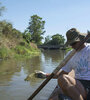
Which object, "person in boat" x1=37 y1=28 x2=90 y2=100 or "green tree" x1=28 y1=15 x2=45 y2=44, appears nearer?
"person in boat" x1=37 y1=28 x2=90 y2=100

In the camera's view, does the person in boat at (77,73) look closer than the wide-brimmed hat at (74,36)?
Yes

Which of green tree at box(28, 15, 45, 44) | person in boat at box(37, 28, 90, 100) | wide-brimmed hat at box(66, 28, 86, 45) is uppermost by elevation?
green tree at box(28, 15, 45, 44)

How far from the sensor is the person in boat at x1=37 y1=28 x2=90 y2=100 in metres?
3.00

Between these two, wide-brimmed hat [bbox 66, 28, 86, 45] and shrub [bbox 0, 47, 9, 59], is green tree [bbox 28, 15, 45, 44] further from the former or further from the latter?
wide-brimmed hat [bbox 66, 28, 86, 45]

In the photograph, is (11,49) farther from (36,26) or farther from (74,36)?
(36,26)

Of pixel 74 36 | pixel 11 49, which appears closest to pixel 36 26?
pixel 11 49

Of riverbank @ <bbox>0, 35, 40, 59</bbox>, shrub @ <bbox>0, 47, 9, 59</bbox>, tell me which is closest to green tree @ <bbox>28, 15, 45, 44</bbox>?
riverbank @ <bbox>0, 35, 40, 59</bbox>

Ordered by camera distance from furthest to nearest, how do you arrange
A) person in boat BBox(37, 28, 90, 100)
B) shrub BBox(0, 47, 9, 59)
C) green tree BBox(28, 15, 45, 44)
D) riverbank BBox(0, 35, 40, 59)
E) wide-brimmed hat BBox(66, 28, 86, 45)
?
green tree BBox(28, 15, 45, 44)
riverbank BBox(0, 35, 40, 59)
shrub BBox(0, 47, 9, 59)
wide-brimmed hat BBox(66, 28, 86, 45)
person in boat BBox(37, 28, 90, 100)

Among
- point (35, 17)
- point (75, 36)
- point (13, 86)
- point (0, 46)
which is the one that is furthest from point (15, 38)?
point (35, 17)

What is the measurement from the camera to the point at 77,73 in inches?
135

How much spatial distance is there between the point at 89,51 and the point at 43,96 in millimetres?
2684

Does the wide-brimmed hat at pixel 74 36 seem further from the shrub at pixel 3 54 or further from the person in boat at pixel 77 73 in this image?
the shrub at pixel 3 54

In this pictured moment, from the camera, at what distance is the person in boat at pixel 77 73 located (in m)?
3.00

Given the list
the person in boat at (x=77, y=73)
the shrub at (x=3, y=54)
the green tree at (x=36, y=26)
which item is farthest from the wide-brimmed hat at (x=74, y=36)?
the green tree at (x=36, y=26)
